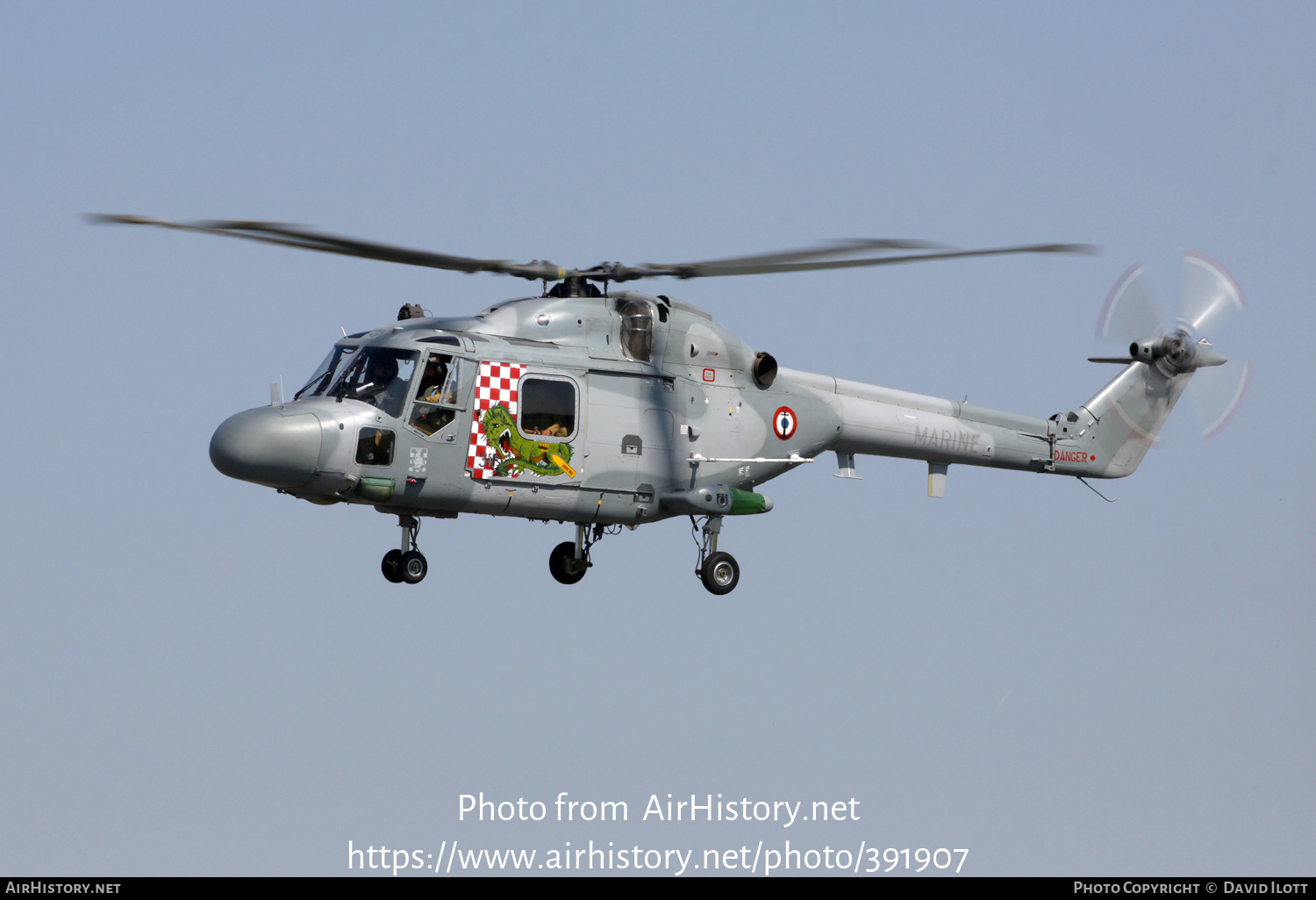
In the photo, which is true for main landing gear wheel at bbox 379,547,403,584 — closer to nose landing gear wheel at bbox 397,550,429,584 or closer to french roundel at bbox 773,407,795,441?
nose landing gear wheel at bbox 397,550,429,584

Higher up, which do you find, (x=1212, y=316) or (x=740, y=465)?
(x=1212, y=316)

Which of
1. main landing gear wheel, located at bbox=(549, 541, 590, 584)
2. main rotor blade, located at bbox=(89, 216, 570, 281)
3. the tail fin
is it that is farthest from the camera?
the tail fin

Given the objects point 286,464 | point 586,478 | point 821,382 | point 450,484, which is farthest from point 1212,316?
point 286,464

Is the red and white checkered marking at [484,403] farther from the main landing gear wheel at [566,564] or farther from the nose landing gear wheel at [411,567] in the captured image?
the main landing gear wheel at [566,564]

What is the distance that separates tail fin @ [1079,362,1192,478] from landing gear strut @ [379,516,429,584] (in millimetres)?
12996

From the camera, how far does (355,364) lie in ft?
73.4

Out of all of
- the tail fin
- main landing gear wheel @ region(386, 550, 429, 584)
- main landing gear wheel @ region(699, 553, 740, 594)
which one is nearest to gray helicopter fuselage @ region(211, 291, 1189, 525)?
main landing gear wheel @ region(699, 553, 740, 594)

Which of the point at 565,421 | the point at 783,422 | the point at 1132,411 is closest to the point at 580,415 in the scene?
the point at 565,421

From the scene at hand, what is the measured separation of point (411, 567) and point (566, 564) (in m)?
Result: 2.73

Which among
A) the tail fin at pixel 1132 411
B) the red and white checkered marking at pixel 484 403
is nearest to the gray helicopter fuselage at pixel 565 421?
the red and white checkered marking at pixel 484 403

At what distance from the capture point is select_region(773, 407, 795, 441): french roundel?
2569 cm

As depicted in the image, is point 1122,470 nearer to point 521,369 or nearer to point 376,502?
point 521,369

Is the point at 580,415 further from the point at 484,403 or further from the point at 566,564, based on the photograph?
the point at 566,564

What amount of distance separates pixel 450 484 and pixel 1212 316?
14.3m
